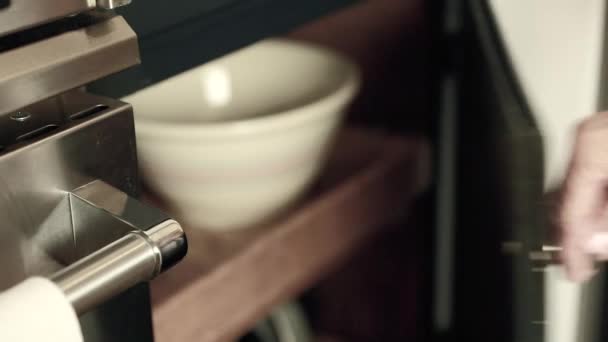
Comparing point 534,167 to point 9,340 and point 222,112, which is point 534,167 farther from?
point 222,112

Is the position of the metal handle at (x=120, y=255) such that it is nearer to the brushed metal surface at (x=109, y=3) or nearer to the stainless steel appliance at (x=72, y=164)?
the stainless steel appliance at (x=72, y=164)

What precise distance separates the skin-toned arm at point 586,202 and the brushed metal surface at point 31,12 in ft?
1.09

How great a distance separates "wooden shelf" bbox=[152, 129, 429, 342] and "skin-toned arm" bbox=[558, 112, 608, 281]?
306mm

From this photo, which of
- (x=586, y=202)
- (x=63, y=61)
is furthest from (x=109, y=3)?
(x=586, y=202)

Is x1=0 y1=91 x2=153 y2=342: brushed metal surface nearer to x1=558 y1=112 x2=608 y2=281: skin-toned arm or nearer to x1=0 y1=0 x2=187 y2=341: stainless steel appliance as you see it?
x1=0 y1=0 x2=187 y2=341: stainless steel appliance

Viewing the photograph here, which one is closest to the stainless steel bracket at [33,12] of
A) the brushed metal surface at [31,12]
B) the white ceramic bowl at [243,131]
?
the brushed metal surface at [31,12]

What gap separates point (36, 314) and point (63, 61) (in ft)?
0.44

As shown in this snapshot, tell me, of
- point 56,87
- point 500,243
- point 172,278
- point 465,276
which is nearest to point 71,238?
point 56,87

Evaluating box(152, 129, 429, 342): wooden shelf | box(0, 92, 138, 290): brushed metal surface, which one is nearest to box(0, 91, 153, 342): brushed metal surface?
box(0, 92, 138, 290): brushed metal surface

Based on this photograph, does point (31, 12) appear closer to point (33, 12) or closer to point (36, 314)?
point (33, 12)

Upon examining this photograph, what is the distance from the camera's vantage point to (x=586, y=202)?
53 cm

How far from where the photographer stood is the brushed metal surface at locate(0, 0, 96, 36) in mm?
389

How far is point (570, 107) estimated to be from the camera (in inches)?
23.9

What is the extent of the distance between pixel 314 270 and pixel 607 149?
378 mm
